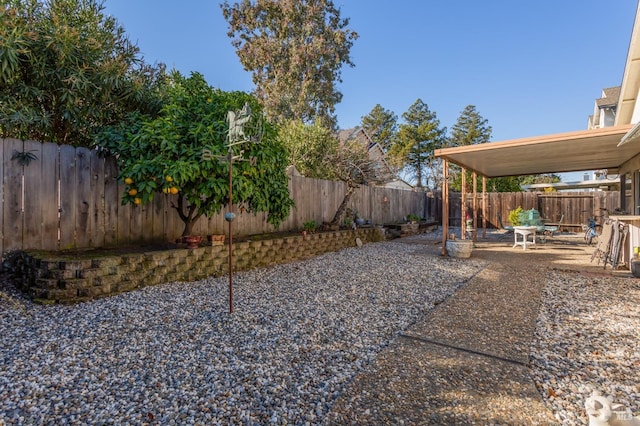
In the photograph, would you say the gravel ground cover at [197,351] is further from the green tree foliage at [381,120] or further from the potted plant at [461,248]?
the green tree foliage at [381,120]

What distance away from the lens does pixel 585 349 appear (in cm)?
267

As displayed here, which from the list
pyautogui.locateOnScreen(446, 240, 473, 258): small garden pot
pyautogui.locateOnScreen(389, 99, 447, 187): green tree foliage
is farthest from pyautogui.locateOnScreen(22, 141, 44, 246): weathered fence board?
pyautogui.locateOnScreen(389, 99, 447, 187): green tree foliage

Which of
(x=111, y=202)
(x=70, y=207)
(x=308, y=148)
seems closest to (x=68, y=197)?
(x=70, y=207)

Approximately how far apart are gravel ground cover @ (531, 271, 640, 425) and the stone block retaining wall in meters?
4.10

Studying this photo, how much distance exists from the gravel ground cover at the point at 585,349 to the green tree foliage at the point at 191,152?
3381 millimetres

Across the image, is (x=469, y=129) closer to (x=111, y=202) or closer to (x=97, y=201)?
(x=111, y=202)

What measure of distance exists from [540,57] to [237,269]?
40.8 feet

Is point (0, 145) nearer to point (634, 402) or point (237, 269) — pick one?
point (237, 269)

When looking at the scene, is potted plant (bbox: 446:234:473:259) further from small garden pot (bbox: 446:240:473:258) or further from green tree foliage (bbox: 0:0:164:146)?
green tree foliage (bbox: 0:0:164:146)

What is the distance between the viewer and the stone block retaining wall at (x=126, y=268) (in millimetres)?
3465

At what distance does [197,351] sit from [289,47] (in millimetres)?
17506

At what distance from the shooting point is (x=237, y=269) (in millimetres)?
5375

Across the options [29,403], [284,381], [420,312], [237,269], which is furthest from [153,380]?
[237,269]

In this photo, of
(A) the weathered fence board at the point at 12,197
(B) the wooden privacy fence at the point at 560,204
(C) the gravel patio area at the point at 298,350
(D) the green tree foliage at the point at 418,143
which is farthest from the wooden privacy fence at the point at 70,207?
(D) the green tree foliage at the point at 418,143
